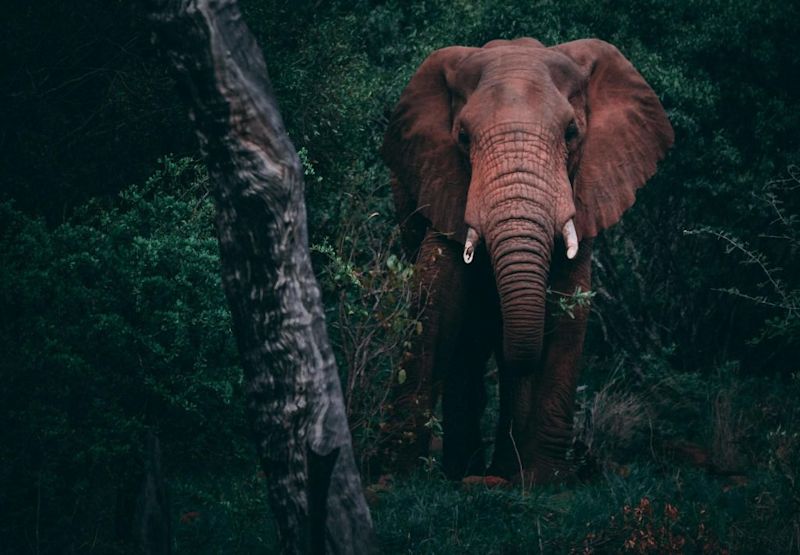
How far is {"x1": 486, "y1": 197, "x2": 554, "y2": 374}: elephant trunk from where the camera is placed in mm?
8172

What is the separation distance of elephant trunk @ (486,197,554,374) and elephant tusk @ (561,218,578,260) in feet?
0.62

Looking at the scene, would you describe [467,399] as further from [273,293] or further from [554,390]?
[273,293]

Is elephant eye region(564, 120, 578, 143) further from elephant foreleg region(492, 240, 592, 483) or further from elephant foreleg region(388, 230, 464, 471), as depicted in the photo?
elephant foreleg region(388, 230, 464, 471)

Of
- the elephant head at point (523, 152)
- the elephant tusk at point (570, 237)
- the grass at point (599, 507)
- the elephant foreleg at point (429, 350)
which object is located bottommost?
the grass at point (599, 507)

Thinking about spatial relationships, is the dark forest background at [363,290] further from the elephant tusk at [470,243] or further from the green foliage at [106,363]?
the elephant tusk at [470,243]

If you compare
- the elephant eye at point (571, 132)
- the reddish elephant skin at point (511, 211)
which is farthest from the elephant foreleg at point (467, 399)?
the elephant eye at point (571, 132)

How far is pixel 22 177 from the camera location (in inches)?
422

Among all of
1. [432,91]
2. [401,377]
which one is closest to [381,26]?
[432,91]

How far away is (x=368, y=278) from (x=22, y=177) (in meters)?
4.38

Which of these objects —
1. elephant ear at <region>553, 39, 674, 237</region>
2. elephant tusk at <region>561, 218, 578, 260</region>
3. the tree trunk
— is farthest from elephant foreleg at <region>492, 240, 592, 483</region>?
the tree trunk

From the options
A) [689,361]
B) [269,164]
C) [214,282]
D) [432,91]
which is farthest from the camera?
[689,361]

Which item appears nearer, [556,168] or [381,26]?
[556,168]

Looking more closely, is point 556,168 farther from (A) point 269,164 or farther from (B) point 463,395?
(A) point 269,164

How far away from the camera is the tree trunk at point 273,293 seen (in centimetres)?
565
